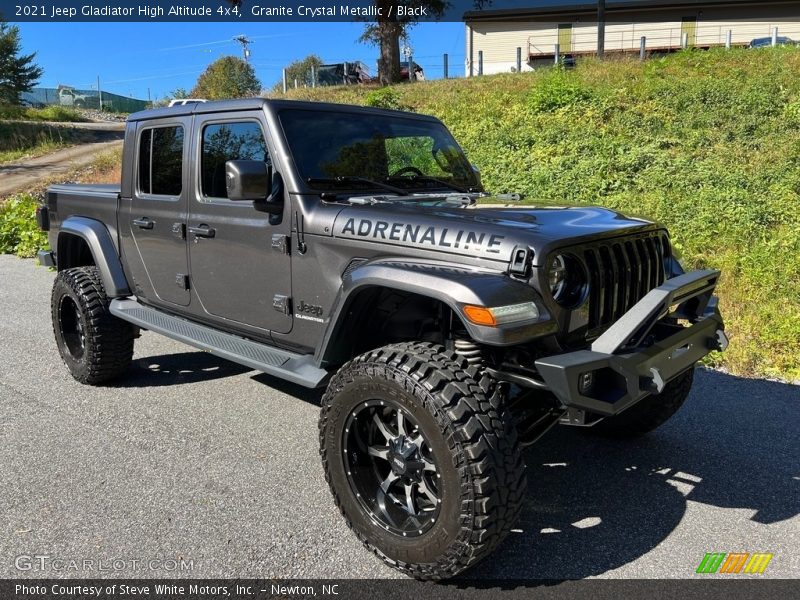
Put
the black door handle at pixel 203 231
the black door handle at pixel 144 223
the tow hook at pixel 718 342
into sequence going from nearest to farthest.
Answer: the tow hook at pixel 718 342
the black door handle at pixel 203 231
the black door handle at pixel 144 223

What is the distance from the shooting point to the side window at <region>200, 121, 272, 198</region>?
347cm

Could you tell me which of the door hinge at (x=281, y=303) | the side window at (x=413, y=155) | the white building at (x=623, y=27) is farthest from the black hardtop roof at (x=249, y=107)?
the white building at (x=623, y=27)

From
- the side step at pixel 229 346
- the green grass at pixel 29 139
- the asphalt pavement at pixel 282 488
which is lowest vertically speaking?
the asphalt pavement at pixel 282 488

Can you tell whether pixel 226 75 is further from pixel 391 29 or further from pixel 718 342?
pixel 718 342

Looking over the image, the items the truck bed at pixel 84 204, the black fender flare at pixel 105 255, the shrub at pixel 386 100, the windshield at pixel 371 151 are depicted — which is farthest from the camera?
the shrub at pixel 386 100

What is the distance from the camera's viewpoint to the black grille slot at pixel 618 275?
2773mm

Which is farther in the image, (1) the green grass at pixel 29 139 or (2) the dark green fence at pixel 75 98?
(2) the dark green fence at pixel 75 98

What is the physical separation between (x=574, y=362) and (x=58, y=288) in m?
4.00

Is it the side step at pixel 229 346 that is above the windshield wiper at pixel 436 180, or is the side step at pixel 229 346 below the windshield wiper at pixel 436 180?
below

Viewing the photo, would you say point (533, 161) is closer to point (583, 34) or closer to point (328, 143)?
point (328, 143)

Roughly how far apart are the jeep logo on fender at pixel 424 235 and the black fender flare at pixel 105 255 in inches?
87.3

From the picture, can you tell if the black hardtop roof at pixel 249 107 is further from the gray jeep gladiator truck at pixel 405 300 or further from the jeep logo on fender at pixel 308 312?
the jeep logo on fender at pixel 308 312

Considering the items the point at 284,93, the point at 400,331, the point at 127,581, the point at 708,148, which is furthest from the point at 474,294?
the point at 284,93

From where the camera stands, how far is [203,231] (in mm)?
3732
